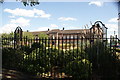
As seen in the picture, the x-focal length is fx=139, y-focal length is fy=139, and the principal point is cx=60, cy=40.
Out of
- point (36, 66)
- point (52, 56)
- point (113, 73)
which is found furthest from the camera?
point (52, 56)

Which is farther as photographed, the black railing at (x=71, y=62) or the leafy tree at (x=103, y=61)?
the leafy tree at (x=103, y=61)

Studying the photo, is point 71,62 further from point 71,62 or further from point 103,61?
point 103,61

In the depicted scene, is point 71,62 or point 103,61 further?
point 103,61

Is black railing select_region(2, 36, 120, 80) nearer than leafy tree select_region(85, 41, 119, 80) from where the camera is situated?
Yes

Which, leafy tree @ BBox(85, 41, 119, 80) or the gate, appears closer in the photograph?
the gate

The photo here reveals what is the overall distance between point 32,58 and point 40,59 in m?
0.46

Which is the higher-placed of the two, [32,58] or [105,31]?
[105,31]

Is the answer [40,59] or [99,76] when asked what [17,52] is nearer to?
[40,59]

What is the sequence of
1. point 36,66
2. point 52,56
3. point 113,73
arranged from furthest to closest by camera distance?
point 52,56 → point 36,66 → point 113,73

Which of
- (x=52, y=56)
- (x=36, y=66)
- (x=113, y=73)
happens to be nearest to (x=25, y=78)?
(x=36, y=66)

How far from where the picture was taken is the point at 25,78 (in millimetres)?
6516

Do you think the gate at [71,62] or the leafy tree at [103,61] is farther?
the leafy tree at [103,61]

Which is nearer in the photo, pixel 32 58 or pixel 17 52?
pixel 32 58

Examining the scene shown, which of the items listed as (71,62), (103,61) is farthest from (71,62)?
(103,61)
